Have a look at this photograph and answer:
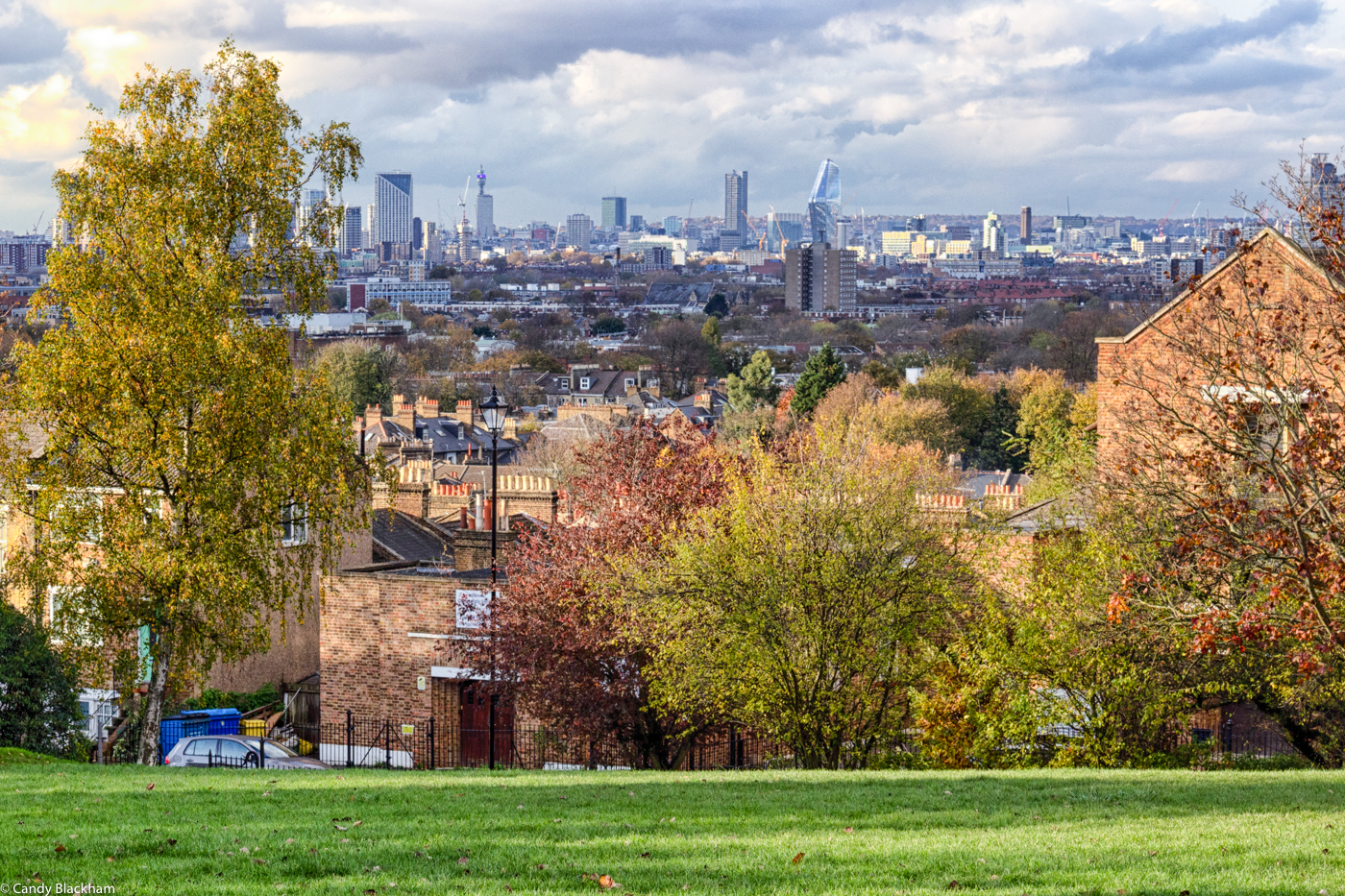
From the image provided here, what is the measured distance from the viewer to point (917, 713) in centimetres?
2094

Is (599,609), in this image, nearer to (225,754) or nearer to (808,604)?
(808,604)

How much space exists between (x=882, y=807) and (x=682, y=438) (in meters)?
13.7

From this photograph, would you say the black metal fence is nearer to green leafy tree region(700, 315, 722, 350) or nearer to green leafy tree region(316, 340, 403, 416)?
green leafy tree region(316, 340, 403, 416)

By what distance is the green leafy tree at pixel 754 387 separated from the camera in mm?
91062

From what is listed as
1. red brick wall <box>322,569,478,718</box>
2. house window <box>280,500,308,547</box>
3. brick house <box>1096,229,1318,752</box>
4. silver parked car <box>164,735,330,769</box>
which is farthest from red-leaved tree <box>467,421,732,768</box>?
brick house <box>1096,229,1318,752</box>

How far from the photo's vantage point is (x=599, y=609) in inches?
857

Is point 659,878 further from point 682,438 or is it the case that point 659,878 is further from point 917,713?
point 682,438

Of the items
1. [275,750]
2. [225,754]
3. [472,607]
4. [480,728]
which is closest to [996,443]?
[480,728]

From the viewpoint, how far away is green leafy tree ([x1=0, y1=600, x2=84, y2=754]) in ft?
72.8

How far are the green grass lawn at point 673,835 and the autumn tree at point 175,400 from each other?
15.3 ft

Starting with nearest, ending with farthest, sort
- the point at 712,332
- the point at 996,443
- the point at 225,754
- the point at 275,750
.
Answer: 1. the point at 225,754
2. the point at 275,750
3. the point at 996,443
4. the point at 712,332

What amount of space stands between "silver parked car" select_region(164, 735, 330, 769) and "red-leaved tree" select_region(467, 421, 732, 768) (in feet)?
13.0

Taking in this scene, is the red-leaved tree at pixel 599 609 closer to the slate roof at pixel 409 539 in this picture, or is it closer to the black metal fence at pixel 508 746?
the black metal fence at pixel 508 746

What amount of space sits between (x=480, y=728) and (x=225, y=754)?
15.4 feet
